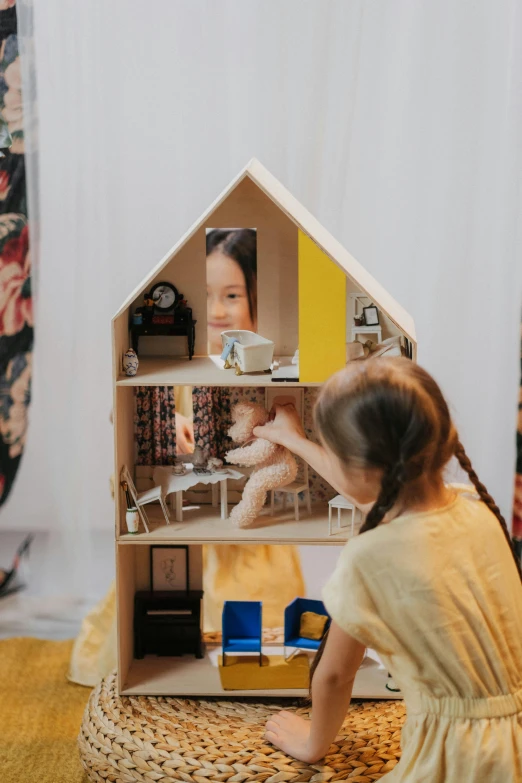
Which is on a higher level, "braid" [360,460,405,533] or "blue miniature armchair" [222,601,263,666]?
"braid" [360,460,405,533]

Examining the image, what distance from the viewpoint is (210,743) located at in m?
1.63

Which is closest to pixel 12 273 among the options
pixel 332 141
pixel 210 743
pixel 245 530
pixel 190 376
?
pixel 332 141

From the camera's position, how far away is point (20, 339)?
8.41 ft

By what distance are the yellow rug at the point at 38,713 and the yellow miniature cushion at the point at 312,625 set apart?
0.53 metres

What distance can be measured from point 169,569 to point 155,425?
12.8 inches

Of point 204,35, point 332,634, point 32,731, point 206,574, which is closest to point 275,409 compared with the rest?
point 206,574

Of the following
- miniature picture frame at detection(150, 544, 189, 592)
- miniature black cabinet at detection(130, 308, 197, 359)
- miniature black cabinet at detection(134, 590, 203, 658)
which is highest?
miniature black cabinet at detection(130, 308, 197, 359)

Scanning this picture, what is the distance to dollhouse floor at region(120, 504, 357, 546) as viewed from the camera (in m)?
1.72

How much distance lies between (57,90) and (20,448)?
1009mm

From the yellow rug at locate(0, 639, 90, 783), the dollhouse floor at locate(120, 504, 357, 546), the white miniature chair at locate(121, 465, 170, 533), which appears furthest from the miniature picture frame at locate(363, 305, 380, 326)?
the yellow rug at locate(0, 639, 90, 783)

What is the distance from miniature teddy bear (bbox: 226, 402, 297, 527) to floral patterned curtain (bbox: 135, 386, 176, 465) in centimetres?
17

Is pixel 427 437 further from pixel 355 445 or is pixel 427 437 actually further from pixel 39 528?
pixel 39 528

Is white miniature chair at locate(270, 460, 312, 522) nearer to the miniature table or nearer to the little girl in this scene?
the miniature table

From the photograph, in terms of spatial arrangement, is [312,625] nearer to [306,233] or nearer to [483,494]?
[483,494]
